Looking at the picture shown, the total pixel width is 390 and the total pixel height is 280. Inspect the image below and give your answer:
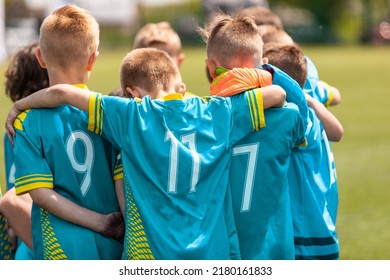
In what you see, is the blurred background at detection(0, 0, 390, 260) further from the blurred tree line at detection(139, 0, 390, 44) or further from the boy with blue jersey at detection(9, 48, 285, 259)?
the boy with blue jersey at detection(9, 48, 285, 259)

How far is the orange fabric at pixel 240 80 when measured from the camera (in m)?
3.46

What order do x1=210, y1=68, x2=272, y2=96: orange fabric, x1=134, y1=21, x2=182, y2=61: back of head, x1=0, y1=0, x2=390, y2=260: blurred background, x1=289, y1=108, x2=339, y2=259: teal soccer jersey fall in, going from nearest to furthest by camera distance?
x1=210, y1=68, x2=272, y2=96: orange fabric → x1=289, y1=108, x2=339, y2=259: teal soccer jersey → x1=134, y1=21, x2=182, y2=61: back of head → x1=0, y1=0, x2=390, y2=260: blurred background

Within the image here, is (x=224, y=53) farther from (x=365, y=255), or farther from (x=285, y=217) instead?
(x=365, y=255)

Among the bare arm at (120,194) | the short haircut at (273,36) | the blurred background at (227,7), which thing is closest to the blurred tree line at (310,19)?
the blurred background at (227,7)

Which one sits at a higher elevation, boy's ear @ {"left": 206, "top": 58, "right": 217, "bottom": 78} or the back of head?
boy's ear @ {"left": 206, "top": 58, "right": 217, "bottom": 78}

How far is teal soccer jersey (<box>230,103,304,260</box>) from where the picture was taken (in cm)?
348

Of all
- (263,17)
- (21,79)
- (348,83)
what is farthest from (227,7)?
(21,79)

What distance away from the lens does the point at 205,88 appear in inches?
765

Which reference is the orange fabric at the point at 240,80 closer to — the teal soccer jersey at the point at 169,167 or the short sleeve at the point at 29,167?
the teal soccer jersey at the point at 169,167

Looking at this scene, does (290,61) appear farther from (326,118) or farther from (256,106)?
(256,106)

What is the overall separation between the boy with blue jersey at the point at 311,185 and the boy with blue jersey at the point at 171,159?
668 mm

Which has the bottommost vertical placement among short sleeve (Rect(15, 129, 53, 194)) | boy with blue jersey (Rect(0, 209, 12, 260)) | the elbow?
boy with blue jersey (Rect(0, 209, 12, 260))

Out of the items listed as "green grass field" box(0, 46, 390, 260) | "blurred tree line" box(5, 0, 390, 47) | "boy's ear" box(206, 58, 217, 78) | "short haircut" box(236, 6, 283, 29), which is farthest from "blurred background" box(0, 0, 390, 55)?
"boy's ear" box(206, 58, 217, 78)

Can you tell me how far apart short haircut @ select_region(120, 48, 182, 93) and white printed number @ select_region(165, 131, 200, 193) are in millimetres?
291
